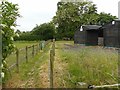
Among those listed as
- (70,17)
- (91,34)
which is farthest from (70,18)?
(91,34)

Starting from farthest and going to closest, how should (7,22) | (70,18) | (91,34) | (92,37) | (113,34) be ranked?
(70,18), (91,34), (92,37), (113,34), (7,22)

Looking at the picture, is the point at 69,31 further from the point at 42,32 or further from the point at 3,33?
the point at 3,33

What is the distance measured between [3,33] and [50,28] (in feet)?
193

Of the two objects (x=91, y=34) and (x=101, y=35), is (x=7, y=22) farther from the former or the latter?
(x=101, y=35)

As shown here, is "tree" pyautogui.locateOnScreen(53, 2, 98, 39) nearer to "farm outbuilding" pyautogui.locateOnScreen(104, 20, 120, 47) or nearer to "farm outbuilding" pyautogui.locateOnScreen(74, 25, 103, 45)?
"farm outbuilding" pyautogui.locateOnScreen(74, 25, 103, 45)

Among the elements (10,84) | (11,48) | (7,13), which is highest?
(7,13)

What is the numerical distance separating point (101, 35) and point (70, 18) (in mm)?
24412

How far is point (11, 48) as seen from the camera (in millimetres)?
7191

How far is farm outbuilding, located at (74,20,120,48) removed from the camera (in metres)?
27.7

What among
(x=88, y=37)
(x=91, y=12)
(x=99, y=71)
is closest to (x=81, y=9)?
(x=91, y=12)

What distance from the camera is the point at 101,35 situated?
138 ft

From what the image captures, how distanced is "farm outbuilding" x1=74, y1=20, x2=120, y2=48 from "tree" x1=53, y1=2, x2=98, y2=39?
1901cm

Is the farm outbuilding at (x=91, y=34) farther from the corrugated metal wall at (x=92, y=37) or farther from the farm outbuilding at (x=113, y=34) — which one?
the farm outbuilding at (x=113, y=34)

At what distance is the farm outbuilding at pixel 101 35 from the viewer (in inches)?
1092
